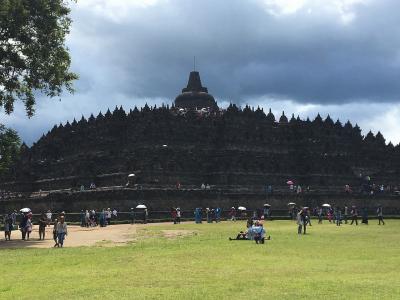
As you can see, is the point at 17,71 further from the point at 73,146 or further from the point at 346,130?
the point at 346,130

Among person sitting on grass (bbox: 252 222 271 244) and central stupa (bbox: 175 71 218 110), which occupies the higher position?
central stupa (bbox: 175 71 218 110)

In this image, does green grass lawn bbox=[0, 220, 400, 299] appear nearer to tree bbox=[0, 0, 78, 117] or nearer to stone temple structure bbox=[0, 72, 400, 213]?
tree bbox=[0, 0, 78, 117]

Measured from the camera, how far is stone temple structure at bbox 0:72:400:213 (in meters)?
56.5

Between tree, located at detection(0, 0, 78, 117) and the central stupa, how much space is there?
52563 mm

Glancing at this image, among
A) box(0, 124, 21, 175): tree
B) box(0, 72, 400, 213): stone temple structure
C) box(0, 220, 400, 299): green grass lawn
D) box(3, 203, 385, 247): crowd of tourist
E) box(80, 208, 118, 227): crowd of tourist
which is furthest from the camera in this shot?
box(0, 72, 400, 213): stone temple structure

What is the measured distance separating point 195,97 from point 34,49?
56.5 metres

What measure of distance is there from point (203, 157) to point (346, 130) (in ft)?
82.0

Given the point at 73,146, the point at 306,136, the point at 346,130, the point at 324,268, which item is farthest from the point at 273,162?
the point at 324,268

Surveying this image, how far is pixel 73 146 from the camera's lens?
252 feet

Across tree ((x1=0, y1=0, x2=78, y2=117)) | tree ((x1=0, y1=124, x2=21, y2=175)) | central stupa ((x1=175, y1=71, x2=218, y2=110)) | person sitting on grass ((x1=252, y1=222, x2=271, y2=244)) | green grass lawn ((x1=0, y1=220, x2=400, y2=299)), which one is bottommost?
green grass lawn ((x1=0, y1=220, x2=400, y2=299))

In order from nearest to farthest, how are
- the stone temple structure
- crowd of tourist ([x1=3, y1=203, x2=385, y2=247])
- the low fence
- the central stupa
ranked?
crowd of tourist ([x1=3, y1=203, x2=385, y2=247])
the low fence
the stone temple structure
the central stupa

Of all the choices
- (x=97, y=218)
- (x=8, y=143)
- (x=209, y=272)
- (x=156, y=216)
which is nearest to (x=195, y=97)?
(x=156, y=216)

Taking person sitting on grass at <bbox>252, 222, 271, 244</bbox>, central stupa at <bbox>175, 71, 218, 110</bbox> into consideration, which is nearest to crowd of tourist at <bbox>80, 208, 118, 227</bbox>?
person sitting on grass at <bbox>252, 222, 271, 244</bbox>

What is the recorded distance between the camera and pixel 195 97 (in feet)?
291
